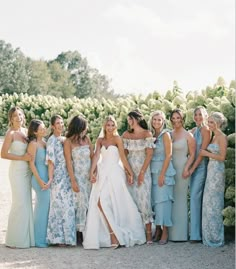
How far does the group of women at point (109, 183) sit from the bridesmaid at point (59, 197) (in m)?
0.01

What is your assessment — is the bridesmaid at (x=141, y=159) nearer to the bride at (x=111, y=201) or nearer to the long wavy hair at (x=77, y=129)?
the bride at (x=111, y=201)

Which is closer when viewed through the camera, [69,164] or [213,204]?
[213,204]

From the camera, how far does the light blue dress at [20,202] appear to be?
23.7 ft

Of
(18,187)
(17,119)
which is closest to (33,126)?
(17,119)

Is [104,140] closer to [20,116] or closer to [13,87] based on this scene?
[20,116]

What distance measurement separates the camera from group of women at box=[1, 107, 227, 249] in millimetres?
7203

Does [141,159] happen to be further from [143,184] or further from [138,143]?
[143,184]

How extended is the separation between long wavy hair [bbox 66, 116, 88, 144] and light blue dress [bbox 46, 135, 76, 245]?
7.1 inches

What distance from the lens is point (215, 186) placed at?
7035mm

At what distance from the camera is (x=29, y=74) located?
67875 millimetres

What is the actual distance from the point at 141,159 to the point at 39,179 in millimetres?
1411

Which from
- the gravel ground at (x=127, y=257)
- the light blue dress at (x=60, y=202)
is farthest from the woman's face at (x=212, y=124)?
the light blue dress at (x=60, y=202)

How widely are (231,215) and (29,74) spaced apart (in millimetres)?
63226

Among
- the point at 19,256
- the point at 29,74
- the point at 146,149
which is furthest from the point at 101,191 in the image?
the point at 29,74
